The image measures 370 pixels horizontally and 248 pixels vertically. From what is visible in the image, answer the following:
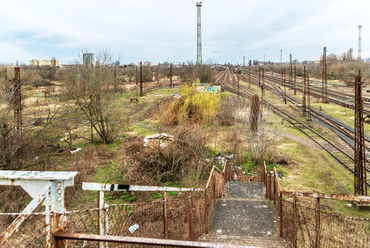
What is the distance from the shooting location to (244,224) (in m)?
8.11

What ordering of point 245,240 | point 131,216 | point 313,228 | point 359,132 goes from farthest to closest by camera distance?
point 359,132 → point 313,228 → point 131,216 → point 245,240

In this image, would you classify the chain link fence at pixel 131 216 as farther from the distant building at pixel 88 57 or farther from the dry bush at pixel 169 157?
the distant building at pixel 88 57

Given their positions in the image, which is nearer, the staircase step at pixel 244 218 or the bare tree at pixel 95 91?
the staircase step at pixel 244 218

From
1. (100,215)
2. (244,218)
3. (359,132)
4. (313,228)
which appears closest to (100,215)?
(100,215)

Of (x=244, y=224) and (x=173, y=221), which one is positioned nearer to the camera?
(x=244, y=224)

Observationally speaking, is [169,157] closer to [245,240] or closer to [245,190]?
[245,190]

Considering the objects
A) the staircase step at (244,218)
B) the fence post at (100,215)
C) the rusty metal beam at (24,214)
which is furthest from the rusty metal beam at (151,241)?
the staircase step at (244,218)

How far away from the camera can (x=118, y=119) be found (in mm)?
21656

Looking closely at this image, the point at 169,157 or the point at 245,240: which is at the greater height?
the point at 169,157

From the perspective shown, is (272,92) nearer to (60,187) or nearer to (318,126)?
(318,126)

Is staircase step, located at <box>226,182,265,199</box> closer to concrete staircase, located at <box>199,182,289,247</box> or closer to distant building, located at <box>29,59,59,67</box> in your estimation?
concrete staircase, located at <box>199,182,289,247</box>

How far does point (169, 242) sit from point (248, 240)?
5666 millimetres

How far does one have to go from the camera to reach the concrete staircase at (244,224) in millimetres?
6824

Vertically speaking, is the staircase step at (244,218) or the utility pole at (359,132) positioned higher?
the utility pole at (359,132)
